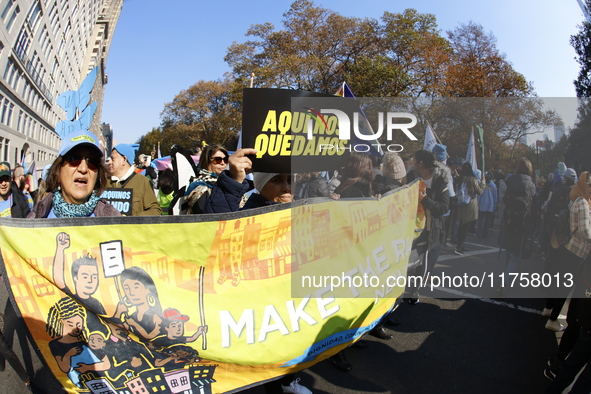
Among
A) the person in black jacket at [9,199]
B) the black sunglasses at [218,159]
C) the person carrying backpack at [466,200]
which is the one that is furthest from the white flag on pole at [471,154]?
the person in black jacket at [9,199]

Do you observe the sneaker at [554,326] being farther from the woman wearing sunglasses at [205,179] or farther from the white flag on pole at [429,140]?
the woman wearing sunglasses at [205,179]

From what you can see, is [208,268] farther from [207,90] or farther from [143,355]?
[207,90]

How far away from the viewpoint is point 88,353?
199 cm

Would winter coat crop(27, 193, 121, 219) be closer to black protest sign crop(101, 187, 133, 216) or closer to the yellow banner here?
the yellow banner

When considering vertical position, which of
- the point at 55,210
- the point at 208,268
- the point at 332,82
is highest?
the point at 332,82

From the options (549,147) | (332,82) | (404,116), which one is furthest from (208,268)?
(332,82)

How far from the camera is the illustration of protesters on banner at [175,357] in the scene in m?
2.09

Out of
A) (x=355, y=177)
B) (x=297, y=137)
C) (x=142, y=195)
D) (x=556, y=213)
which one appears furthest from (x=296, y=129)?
(x=142, y=195)

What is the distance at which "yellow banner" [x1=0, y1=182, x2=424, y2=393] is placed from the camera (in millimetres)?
1952

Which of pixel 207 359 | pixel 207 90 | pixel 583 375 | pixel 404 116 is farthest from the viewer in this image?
pixel 207 90

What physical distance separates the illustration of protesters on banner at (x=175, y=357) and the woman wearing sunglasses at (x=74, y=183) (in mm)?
864

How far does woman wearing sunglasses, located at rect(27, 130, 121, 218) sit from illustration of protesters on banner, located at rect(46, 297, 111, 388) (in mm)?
538

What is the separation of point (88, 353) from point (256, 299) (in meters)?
0.87

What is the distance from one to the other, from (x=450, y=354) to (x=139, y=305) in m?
2.96
